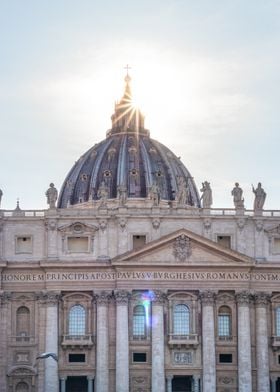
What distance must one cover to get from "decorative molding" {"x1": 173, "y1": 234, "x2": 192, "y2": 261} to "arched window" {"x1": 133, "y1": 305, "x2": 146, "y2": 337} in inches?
183

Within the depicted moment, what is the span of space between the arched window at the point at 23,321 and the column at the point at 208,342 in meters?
12.9

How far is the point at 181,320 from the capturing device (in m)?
89.3

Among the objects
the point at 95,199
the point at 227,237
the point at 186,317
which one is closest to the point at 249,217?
the point at 227,237

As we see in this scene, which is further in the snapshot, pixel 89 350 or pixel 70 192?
pixel 70 192

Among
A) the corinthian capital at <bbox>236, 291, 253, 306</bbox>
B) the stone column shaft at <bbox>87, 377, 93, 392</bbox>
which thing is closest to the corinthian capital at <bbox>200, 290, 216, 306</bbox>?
the corinthian capital at <bbox>236, 291, 253, 306</bbox>

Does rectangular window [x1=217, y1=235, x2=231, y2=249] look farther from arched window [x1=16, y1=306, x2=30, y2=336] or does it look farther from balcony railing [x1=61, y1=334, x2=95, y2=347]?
arched window [x1=16, y1=306, x2=30, y2=336]

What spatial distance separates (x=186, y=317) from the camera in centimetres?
8938

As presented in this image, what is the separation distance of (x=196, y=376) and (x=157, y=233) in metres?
10.9

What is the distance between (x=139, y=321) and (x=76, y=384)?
6533 millimetres

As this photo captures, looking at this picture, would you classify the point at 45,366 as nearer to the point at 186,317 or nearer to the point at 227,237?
the point at 186,317

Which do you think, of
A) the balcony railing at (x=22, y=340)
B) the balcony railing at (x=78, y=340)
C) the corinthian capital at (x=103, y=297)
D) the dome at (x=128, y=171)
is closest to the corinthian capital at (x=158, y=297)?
the corinthian capital at (x=103, y=297)

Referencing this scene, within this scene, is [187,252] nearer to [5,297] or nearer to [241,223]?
[241,223]

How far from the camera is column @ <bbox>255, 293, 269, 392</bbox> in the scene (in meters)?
88.2

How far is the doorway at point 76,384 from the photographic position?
88.9 metres
